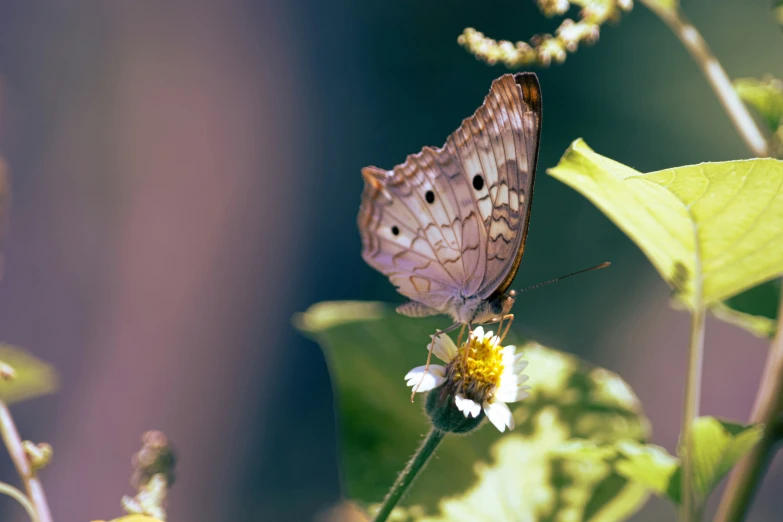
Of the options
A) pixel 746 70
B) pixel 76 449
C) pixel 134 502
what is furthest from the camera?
pixel 76 449

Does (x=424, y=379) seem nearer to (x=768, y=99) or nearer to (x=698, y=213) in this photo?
(x=698, y=213)

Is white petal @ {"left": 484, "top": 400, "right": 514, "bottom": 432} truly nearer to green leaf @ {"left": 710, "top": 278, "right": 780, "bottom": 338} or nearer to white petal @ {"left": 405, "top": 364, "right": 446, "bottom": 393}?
white petal @ {"left": 405, "top": 364, "right": 446, "bottom": 393}

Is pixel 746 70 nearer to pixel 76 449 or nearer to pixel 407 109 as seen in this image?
pixel 407 109

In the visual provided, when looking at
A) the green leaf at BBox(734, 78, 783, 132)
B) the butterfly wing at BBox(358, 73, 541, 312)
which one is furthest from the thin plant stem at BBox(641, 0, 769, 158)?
the butterfly wing at BBox(358, 73, 541, 312)

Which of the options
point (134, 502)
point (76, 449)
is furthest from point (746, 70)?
point (76, 449)

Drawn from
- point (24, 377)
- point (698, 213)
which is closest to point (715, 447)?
point (698, 213)

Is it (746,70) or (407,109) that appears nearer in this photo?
(746,70)
